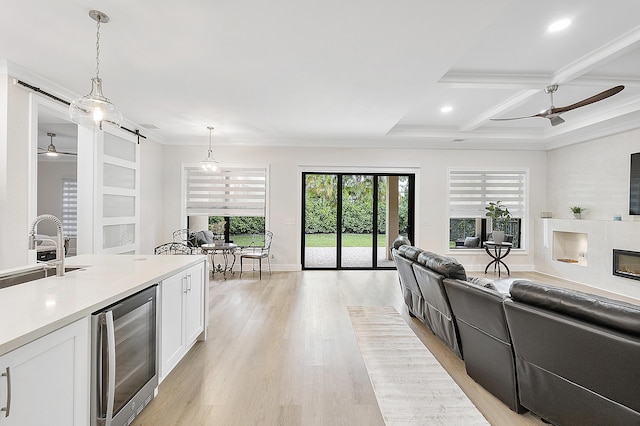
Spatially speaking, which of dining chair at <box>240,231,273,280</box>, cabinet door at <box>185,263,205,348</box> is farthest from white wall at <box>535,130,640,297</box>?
cabinet door at <box>185,263,205,348</box>

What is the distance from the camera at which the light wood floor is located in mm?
2131

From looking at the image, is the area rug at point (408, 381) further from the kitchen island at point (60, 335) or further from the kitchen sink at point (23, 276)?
the kitchen sink at point (23, 276)

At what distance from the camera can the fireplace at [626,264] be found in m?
5.07

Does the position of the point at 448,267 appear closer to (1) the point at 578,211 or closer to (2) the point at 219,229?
(1) the point at 578,211

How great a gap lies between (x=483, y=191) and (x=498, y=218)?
26.9 inches

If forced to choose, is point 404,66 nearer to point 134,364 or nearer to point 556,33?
point 556,33

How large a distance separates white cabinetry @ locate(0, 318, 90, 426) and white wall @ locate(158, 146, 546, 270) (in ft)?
18.0

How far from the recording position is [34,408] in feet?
4.18

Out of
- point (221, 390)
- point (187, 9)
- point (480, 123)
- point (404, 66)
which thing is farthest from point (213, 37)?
point (480, 123)

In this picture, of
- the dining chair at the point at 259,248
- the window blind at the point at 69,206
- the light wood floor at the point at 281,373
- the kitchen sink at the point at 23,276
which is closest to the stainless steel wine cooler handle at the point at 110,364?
the light wood floor at the point at 281,373

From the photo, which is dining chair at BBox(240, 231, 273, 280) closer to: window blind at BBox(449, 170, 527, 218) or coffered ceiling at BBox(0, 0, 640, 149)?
coffered ceiling at BBox(0, 0, 640, 149)

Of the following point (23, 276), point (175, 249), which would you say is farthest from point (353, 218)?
point (23, 276)

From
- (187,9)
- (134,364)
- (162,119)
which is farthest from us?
(162,119)

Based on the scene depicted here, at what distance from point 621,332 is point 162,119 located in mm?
5988
